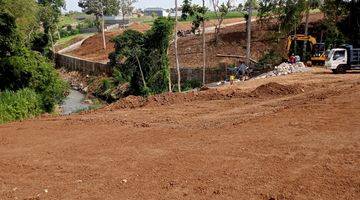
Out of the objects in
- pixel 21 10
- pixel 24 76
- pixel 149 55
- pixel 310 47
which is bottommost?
pixel 24 76

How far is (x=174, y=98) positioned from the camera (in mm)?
18828

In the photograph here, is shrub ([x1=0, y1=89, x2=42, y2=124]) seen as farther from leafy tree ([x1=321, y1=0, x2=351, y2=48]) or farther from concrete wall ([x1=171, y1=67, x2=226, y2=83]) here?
leafy tree ([x1=321, y1=0, x2=351, y2=48])

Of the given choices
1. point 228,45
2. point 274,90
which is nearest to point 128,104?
point 274,90

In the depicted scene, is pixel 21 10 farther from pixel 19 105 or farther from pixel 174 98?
pixel 174 98

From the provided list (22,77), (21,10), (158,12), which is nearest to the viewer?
(22,77)

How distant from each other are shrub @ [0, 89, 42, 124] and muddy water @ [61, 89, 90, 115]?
747cm

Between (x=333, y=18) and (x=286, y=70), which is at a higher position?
(x=333, y=18)

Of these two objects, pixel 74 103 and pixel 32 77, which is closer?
pixel 32 77

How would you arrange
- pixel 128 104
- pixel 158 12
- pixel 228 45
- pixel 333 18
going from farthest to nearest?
pixel 158 12, pixel 228 45, pixel 333 18, pixel 128 104

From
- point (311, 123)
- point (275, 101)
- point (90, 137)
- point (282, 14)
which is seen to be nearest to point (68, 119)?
point (90, 137)

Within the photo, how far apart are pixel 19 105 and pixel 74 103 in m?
14.3

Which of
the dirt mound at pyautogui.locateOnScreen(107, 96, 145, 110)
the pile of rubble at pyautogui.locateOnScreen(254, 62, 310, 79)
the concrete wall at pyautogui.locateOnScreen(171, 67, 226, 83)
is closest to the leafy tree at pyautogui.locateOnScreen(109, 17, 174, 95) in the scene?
the concrete wall at pyautogui.locateOnScreen(171, 67, 226, 83)

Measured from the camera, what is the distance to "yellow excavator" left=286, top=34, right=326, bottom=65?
27781 mm

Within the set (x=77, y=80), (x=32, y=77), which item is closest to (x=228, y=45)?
(x=77, y=80)
